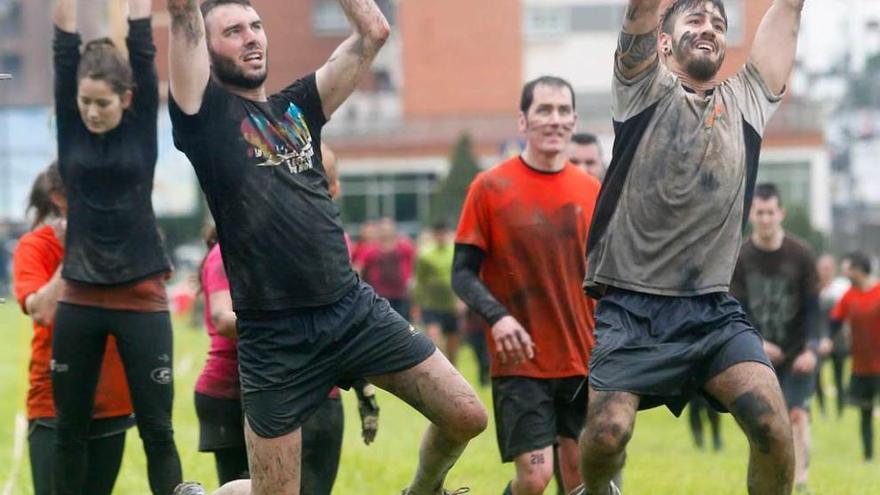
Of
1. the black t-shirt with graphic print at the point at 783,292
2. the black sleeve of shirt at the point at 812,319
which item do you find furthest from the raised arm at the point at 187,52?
the black sleeve of shirt at the point at 812,319

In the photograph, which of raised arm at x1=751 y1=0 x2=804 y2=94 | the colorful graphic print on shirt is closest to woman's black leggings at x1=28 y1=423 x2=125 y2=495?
the colorful graphic print on shirt

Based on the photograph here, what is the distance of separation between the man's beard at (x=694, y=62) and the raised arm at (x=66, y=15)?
3.11m

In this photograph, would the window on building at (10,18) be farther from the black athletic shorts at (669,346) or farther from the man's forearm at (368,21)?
the black athletic shorts at (669,346)

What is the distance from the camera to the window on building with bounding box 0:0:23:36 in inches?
3713

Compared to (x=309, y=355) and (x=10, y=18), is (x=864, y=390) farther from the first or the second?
(x=10, y=18)

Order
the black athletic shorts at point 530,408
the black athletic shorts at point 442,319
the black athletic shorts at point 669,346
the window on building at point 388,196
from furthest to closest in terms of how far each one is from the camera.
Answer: the window on building at point 388,196, the black athletic shorts at point 442,319, the black athletic shorts at point 530,408, the black athletic shorts at point 669,346

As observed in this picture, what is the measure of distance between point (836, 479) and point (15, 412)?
1044 cm

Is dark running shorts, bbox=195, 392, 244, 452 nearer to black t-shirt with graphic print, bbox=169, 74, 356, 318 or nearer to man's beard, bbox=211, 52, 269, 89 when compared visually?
black t-shirt with graphic print, bbox=169, 74, 356, 318

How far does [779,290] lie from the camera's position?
12789 millimetres

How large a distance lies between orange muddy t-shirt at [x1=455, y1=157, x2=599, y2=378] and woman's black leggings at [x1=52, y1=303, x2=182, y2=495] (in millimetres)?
1677

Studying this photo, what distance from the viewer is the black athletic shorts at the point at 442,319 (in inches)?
938

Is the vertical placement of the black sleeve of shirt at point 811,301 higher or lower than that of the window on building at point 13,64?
higher

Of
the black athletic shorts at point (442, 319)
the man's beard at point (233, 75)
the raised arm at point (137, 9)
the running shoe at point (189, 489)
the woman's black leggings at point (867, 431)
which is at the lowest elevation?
the black athletic shorts at point (442, 319)

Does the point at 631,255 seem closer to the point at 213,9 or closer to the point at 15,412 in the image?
the point at 213,9
